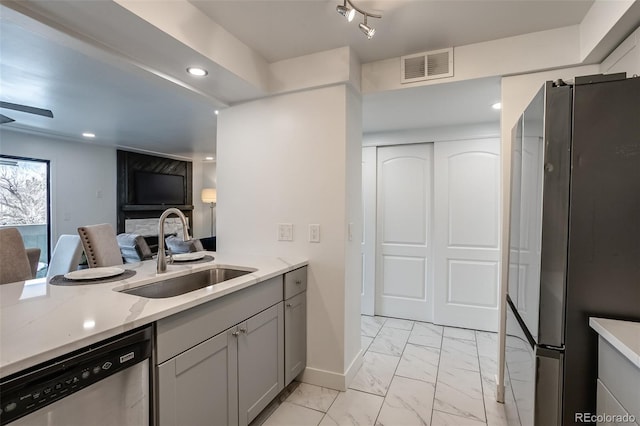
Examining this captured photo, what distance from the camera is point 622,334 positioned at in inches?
41.1

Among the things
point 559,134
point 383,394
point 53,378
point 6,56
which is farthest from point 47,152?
point 559,134

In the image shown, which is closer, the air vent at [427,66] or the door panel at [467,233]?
the air vent at [427,66]

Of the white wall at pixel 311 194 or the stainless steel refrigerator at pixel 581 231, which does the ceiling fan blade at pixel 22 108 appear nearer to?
the white wall at pixel 311 194

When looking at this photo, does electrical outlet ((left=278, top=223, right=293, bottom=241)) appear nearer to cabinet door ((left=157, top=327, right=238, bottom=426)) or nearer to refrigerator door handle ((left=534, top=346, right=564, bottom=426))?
cabinet door ((left=157, top=327, right=238, bottom=426))

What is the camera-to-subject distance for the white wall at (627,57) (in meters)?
1.47

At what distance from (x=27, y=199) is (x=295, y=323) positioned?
515cm

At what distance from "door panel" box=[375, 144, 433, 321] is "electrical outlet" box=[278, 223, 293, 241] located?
167 cm

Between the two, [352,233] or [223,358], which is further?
[352,233]

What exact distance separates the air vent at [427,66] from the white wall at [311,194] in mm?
405

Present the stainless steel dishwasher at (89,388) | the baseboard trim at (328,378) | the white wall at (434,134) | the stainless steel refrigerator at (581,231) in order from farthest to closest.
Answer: the white wall at (434,134)
the baseboard trim at (328,378)
the stainless steel refrigerator at (581,231)
the stainless steel dishwasher at (89,388)

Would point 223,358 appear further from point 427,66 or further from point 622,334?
point 427,66

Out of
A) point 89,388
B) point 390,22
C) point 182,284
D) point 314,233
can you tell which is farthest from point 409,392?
point 390,22

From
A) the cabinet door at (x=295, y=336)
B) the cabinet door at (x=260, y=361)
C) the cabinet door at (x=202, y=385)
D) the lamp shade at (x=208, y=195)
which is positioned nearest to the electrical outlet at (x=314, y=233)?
the cabinet door at (x=295, y=336)

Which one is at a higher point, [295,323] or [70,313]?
[70,313]
